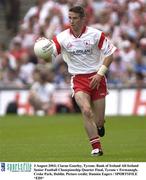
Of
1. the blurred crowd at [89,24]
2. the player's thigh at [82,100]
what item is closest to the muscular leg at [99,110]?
the player's thigh at [82,100]

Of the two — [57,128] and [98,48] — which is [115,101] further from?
[98,48]

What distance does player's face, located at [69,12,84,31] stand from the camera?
12.7 meters

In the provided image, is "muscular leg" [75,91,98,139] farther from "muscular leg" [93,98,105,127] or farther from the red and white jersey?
the red and white jersey

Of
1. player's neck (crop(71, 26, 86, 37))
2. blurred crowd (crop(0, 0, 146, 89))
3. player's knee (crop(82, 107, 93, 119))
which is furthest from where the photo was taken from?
blurred crowd (crop(0, 0, 146, 89))

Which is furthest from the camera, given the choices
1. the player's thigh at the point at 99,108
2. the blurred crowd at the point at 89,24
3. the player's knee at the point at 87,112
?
the blurred crowd at the point at 89,24

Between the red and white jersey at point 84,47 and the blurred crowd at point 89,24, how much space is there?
40.4 feet

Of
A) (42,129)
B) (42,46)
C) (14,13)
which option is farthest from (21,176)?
(14,13)

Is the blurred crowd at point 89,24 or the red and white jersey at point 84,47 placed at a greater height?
the red and white jersey at point 84,47

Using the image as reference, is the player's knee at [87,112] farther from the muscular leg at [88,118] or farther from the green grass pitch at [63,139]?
the green grass pitch at [63,139]

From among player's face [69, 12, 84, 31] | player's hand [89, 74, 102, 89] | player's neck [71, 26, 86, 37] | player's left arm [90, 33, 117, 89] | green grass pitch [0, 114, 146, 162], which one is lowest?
green grass pitch [0, 114, 146, 162]

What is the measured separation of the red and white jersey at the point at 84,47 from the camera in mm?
13078

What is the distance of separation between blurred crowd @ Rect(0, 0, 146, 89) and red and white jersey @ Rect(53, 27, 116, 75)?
12320mm

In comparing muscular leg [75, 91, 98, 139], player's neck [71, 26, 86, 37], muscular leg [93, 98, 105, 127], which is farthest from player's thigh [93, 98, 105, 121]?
player's neck [71, 26, 86, 37]

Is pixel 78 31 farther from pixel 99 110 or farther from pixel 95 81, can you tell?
pixel 99 110
